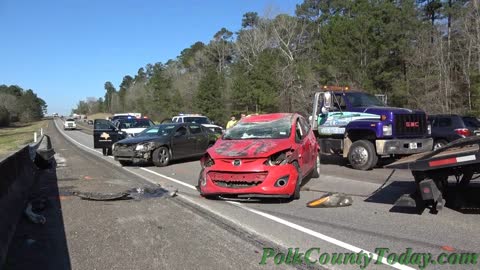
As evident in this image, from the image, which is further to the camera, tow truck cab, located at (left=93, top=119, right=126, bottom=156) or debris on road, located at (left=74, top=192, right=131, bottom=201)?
tow truck cab, located at (left=93, top=119, right=126, bottom=156)

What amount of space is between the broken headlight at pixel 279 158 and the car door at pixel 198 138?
9.19 metres

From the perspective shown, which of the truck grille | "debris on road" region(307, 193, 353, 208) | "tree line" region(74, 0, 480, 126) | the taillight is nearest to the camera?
"debris on road" region(307, 193, 353, 208)

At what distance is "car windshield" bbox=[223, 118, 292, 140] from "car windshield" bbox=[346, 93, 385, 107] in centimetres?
443

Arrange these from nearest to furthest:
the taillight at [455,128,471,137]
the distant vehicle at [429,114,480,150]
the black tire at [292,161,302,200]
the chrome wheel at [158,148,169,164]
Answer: the black tire at [292,161,302,200] → the chrome wheel at [158,148,169,164] → the taillight at [455,128,471,137] → the distant vehicle at [429,114,480,150]

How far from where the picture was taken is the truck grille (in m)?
13.4

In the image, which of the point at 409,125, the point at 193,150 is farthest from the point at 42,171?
the point at 409,125

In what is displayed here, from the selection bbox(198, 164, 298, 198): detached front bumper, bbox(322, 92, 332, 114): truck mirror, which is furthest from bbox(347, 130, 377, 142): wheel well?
bbox(198, 164, 298, 198): detached front bumper

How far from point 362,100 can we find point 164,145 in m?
6.74

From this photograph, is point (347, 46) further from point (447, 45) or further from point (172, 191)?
point (172, 191)

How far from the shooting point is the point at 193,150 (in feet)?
58.4

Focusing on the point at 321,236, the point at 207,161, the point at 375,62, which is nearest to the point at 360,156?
the point at 207,161

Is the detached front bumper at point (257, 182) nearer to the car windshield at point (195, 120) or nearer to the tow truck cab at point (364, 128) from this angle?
the tow truck cab at point (364, 128)

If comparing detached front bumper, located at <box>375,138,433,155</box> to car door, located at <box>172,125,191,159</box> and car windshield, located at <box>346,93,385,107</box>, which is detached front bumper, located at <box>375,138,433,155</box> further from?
car door, located at <box>172,125,191,159</box>

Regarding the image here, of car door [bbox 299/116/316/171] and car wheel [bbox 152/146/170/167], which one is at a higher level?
car door [bbox 299/116/316/171]
